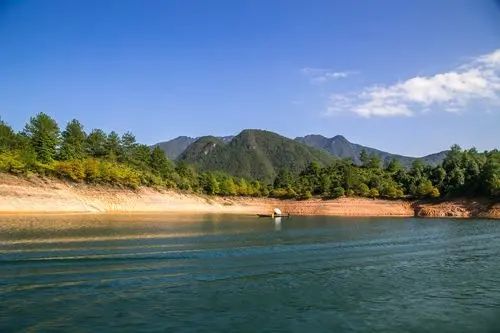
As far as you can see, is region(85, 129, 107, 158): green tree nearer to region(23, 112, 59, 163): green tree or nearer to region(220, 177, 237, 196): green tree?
region(23, 112, 59, 163): green tree

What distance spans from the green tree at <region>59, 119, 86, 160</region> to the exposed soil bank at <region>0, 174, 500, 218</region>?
12.0 m

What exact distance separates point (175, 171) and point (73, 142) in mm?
27777

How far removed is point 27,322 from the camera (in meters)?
12.9

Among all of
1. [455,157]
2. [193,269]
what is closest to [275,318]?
[193,269]

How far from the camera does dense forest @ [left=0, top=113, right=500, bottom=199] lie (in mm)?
76250

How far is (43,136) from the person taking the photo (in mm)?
80938

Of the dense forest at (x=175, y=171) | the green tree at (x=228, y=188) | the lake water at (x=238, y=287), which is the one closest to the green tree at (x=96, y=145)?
the dense forest at (x=175, y=171)

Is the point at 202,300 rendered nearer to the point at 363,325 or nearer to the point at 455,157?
the point at 363,325

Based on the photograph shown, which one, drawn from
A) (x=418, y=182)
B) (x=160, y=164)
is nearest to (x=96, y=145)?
(x=160, y=164)

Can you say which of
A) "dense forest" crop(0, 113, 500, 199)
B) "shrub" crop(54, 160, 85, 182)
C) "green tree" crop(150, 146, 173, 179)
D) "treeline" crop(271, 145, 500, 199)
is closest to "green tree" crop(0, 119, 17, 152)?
"dense forest" crop(0, 113, 500, 199)

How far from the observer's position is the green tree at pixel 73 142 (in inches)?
3295

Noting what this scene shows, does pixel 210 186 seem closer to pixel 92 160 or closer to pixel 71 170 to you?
pixel 92 160

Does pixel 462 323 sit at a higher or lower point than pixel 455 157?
lower

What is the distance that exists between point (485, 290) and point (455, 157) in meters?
92.2
